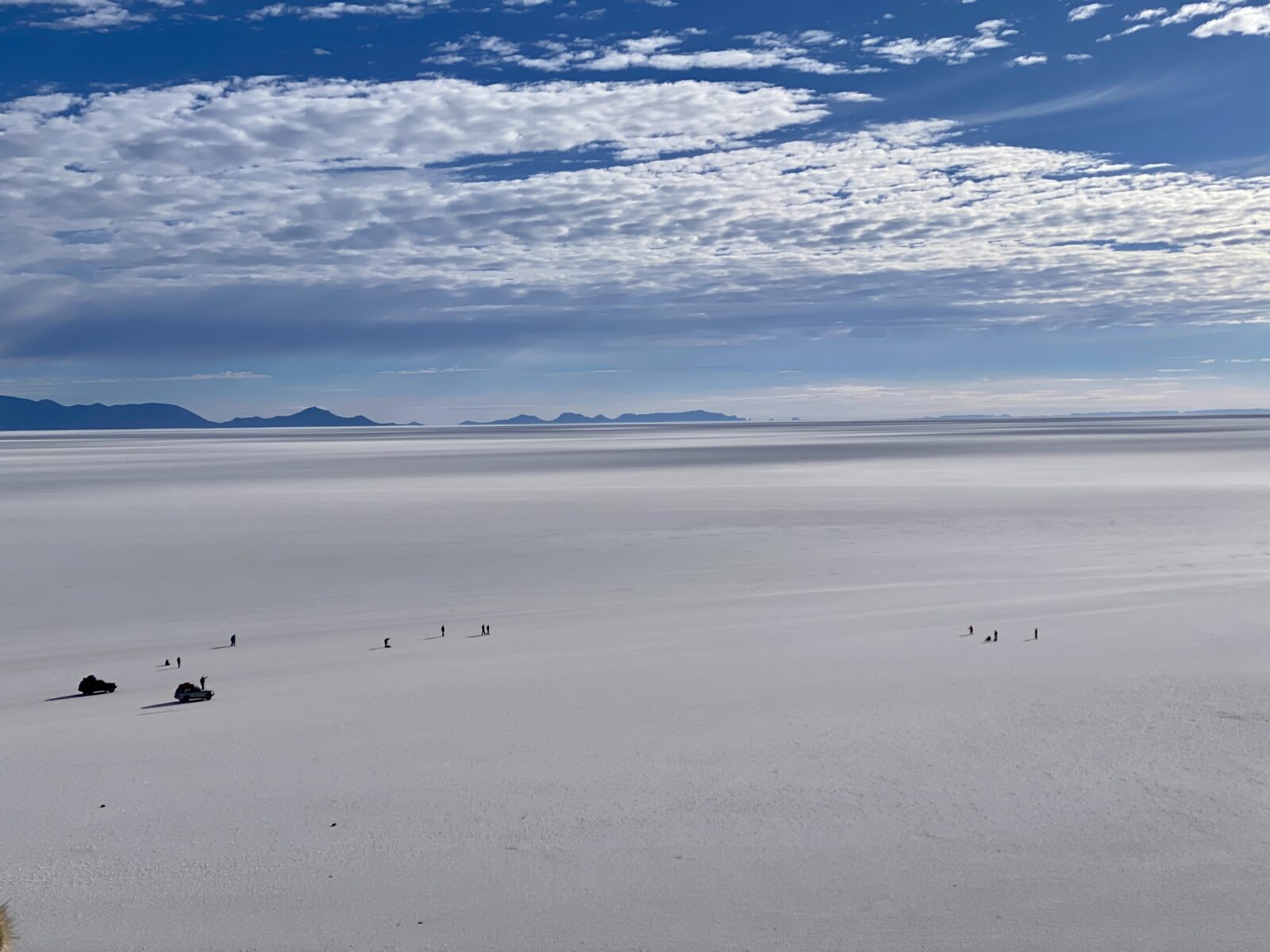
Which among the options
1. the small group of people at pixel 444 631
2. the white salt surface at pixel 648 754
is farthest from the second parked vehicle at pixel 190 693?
the small group of people at pixel 444 631

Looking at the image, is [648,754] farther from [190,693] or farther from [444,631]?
[444,631]

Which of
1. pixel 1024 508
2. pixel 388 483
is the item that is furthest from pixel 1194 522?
pixel 388 483

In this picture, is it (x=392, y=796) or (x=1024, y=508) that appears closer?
(x=392, y=796)

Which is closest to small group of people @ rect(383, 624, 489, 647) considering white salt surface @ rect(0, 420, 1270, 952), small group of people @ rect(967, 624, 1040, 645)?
white salt surface @ rect(0, 420, 1270, 952)

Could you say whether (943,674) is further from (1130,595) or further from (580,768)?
(1130,595)

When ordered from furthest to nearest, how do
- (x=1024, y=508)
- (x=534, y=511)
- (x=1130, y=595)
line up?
(x=534, y=511)
(x=1024, y=508)
(x=1130, y=595)

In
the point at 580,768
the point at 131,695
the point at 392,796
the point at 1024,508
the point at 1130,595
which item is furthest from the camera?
the point at 1024,508

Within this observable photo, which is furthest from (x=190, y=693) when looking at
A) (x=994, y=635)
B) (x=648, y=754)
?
(x=994, y=635)

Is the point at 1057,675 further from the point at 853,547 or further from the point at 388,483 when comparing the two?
the point at 388,483
